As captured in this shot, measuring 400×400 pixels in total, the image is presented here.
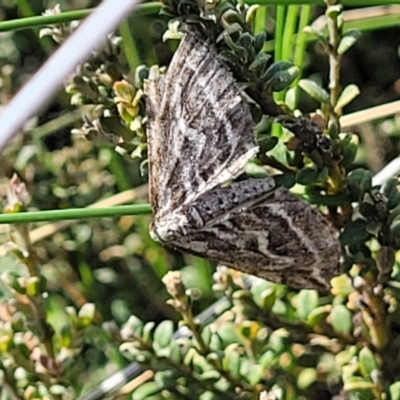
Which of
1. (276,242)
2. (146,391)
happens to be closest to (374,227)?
(276,242)

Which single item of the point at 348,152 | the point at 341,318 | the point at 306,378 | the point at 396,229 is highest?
the point at 348,152

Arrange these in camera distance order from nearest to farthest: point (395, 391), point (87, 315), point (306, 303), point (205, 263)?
point (395, 391) → point (306, 303) → point (87, 315) → point (205, 263)

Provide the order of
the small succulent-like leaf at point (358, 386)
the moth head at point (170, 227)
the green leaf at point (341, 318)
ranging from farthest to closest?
the green leaf at point (341, 318)
the small succulent-like leaf at point (358, 386)
the moth head at point (170, 227)

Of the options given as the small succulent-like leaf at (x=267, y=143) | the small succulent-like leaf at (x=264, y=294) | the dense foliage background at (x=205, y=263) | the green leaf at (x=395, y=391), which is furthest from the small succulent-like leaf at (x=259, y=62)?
the green leaf at (x=395, y=391)

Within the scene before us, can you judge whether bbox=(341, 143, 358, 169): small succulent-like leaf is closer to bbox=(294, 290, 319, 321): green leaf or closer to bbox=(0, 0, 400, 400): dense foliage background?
bbox=(0, 0, 400, 400): dense foliage background

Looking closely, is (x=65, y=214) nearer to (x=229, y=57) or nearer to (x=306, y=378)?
(x=229, y=57)

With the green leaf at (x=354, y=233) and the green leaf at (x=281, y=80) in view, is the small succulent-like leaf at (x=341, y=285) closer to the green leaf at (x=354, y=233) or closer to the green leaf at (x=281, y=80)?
the green leaf at (x=354, y=233)

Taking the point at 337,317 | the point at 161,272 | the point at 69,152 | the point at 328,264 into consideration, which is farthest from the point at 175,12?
the point at 69,152
